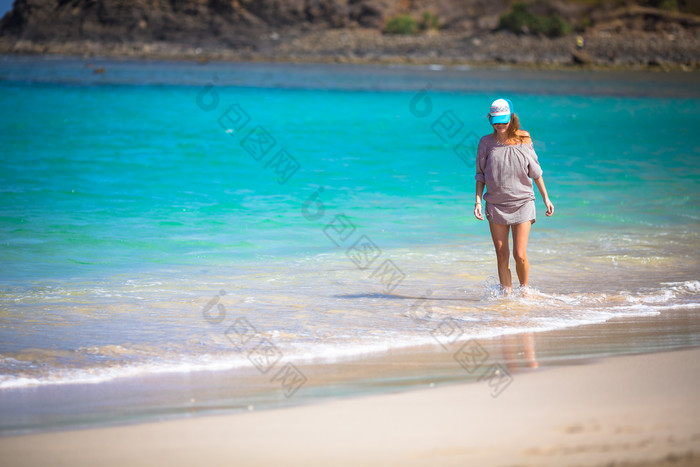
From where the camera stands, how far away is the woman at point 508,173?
5.70 metres

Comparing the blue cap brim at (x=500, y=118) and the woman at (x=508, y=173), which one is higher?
the blue cap brim at (x=500, y=118)

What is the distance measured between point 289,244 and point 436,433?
5.74m

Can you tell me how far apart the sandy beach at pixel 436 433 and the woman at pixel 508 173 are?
2.01m

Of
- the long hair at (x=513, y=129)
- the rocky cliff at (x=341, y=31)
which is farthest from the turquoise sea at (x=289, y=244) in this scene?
the rocky cliff at (x=341, y=31)

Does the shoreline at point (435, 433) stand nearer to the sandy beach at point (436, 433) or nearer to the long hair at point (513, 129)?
the sandy beach at point (436, 433)

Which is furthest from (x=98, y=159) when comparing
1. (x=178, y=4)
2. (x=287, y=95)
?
(x=178, y=4)

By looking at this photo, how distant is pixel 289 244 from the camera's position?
355 inches

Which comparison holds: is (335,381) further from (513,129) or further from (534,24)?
(534,24)

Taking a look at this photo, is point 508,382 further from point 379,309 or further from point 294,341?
point 379,309

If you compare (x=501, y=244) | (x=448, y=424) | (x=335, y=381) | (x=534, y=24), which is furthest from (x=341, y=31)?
(x=448, y=424)

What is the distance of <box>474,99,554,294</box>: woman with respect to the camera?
5699 mm

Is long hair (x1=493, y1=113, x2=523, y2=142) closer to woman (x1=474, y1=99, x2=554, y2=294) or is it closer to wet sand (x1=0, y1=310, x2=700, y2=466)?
woman (x1=474, y1=99, x2=554, y2=294)

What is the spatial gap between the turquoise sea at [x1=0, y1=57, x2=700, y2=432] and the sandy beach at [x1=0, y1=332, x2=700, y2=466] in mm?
616

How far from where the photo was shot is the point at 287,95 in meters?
40.7
